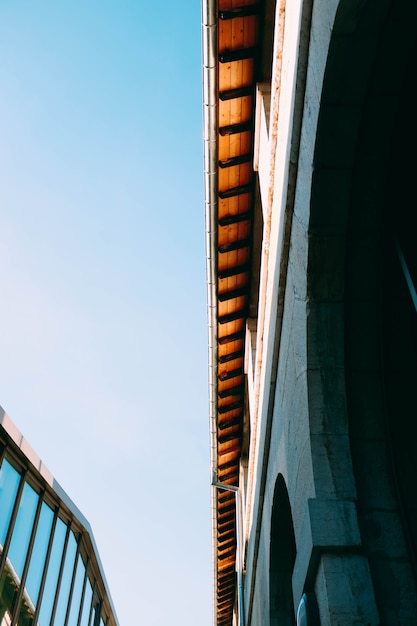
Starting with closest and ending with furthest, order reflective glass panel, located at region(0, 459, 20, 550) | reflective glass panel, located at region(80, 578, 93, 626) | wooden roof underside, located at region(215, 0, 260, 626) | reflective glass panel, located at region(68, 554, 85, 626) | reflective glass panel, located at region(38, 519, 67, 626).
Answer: wooden roof underside, located at region(215, 0, 260, 626), reflective glass panel, located at region(0, 459, 20, 550), reflective glass panel, located at region(38, 519, 67, 626), reflective glass panel, located at region(68, 554, 85, 626), reflective glass panel, located at region(80, 578, 93, 626)

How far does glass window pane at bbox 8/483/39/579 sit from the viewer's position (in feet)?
34.5

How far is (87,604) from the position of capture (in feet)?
52.4

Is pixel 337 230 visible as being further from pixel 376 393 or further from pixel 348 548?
pixel 348 548

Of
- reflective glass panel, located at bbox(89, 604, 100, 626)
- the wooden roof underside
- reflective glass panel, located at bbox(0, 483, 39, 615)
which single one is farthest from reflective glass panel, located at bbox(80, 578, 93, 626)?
reflective glass panel, located at bbox(0, 483, 39, 615)

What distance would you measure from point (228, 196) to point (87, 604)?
1250cm

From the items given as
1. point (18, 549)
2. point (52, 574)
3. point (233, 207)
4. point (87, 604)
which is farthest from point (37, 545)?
point (233, 207)

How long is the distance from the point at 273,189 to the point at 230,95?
2.79 m

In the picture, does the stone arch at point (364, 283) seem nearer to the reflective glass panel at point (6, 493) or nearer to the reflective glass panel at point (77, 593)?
the reflective glass panel at point (6, 493)

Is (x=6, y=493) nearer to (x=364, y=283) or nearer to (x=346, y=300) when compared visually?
(x=346, y=300)

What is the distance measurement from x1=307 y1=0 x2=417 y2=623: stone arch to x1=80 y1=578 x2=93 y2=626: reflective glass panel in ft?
45.7

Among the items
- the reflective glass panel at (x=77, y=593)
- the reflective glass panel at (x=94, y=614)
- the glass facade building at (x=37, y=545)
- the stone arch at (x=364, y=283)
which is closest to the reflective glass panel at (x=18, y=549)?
the glass facade building at (x=37, y=545)

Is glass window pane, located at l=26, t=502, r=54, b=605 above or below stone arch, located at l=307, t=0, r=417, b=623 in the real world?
above

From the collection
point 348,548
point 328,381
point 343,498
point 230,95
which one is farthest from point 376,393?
point 230,95

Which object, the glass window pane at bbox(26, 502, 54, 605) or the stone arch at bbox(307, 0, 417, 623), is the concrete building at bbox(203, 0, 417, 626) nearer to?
the stone arch at bbox(307, 0, 417, 623)
